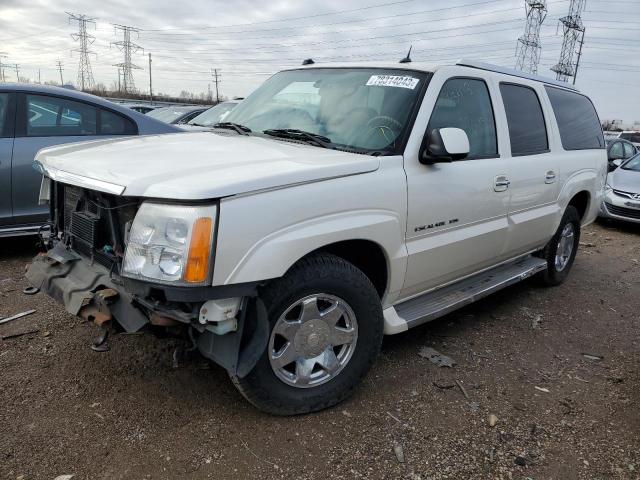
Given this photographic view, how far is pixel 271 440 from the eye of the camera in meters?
2.65

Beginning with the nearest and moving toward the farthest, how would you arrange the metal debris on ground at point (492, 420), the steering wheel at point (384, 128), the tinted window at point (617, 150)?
the metal debris on ground at point (492, 420) → the steering wheel at point (384, 128) → the tinted window at point (617, 150)

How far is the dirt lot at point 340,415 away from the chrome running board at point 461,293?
40cm

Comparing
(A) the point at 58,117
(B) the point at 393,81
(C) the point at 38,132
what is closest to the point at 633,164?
(B) the point at 393,81

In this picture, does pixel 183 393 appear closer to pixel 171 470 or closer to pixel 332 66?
pixel 171 470

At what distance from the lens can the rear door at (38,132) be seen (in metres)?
4.88

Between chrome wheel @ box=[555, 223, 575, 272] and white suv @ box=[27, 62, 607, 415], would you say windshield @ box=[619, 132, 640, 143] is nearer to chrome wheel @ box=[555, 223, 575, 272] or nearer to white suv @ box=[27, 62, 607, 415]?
chrome wheel @ box=[555, 223, 575, 272]

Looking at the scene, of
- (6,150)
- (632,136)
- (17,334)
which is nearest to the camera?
(17,334)

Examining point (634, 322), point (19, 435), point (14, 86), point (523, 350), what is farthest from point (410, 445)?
point (14, 86)

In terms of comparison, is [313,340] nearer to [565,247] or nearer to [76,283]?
[76,283]

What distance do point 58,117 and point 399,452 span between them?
177 inches

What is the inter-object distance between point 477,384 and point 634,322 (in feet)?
7.22

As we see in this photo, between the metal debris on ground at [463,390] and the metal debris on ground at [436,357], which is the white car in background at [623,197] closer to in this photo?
the metal debris on ground at [436,357]

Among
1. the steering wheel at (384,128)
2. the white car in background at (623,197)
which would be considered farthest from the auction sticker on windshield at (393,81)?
the white car in background at (623,197)

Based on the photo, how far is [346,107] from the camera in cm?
337
